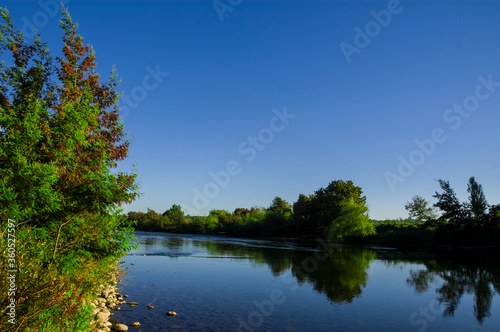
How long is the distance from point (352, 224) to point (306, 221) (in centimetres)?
2611

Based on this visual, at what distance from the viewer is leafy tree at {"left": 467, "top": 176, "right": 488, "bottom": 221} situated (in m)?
56.6

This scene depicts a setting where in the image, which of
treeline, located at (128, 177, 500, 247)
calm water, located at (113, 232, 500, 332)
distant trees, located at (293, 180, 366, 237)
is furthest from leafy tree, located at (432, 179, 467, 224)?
calm water, located at (113, 232, 500, 332)

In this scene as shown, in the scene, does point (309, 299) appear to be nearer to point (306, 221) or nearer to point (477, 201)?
point (477, 201)

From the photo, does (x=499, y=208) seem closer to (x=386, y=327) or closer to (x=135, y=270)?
(x=386, y=327)

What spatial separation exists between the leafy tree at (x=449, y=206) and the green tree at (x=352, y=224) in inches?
597

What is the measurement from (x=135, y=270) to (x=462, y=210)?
214 ft

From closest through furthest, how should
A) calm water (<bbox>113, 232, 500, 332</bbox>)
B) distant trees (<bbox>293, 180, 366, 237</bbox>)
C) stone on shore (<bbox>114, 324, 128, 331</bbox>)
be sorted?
stone on shore (<bbox>114, 324, 128, 331</bbox>) < calm water (<bbox>113, 232, 500, 332</bbox>) < distant trees (<bbox>293, 180, 366, 237</bbox>)

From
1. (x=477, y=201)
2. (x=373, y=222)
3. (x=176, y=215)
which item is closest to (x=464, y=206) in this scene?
(x=477, y=201)

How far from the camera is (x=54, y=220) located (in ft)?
29.4

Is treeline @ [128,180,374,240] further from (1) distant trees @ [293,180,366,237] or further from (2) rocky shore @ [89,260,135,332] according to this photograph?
(2) rocky shore @ [89,260,135,332]

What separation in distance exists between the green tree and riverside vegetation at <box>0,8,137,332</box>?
62734 mm

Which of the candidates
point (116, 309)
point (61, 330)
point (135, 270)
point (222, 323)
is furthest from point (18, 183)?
point (135, 270)

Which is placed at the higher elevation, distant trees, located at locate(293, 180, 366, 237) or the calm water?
distant trees, located at locate(293, 180, 366, 237)

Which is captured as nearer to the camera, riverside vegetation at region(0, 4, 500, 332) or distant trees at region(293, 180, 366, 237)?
riverside vegetation at region(0, 4, 500, 332)
